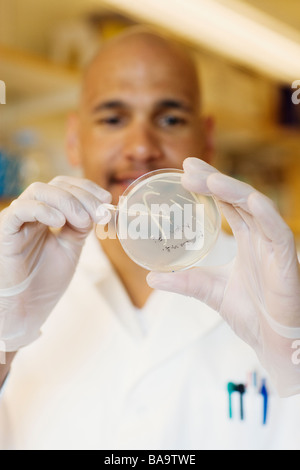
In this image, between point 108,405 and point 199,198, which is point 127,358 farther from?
point 199,198

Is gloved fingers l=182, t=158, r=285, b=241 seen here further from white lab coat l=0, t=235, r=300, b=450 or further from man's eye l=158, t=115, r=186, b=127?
man's eye l=158, t=115, r=186, b=127

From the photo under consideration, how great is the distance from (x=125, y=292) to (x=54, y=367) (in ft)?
0.79

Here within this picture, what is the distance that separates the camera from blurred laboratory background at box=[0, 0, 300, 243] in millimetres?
1604

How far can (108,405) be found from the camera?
1152mm

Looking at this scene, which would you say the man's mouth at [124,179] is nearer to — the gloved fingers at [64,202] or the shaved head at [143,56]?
the shaved head at [143,56]

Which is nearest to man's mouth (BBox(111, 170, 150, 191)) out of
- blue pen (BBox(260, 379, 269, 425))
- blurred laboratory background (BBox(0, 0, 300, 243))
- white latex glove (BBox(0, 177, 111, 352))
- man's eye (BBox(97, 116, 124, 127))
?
man's eye (BBox(97, 116, 124, 127))

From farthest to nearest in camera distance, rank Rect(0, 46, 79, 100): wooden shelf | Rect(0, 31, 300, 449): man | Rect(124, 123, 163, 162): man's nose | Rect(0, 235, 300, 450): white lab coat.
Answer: Rect(0, 46, 79, 100): wooden shelf
Rect(124, 123, 163, 162): man's nose
Rect(0, 235, 300, 450): white lab coat
Rect(0, 31, 300, 449): man

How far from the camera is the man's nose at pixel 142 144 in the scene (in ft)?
4.19

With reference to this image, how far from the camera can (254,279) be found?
872 millimetres

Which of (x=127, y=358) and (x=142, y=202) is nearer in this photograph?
(x=142, y=202)
